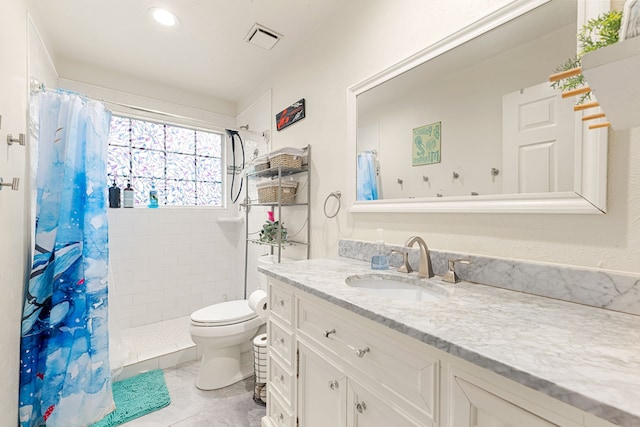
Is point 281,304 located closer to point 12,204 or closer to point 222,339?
point 222,339

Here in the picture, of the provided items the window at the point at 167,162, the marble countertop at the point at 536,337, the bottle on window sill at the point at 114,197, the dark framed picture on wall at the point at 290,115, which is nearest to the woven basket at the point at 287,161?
the dark framed picture on wall at the point at 290,115

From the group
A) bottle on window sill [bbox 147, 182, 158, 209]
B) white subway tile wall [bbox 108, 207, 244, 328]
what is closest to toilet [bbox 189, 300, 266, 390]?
white subway tile wall [bbox 108, 207, 244, 328]

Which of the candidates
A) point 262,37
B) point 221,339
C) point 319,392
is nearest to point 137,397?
point 221,339

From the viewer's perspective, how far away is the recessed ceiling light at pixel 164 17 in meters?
1.65

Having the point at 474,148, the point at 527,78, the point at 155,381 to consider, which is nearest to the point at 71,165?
the point at 155,381

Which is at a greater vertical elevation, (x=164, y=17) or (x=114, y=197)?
(x=164, y=17)

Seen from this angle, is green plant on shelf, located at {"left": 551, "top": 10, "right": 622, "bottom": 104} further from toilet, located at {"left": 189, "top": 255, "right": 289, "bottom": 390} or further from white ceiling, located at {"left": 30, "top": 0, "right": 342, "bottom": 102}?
toilet, located at {"left": 189, "top": 255, "right": 289, "bottom": 390}

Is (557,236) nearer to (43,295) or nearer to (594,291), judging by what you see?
(594,291)

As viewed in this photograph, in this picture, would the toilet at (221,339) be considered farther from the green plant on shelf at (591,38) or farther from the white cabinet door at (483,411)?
the green plant on shelf at (591,38)

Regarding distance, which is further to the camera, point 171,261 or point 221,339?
point 171,261

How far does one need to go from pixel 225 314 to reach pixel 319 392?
3.65ft

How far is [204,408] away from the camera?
63.8 inches

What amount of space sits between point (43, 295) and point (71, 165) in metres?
0.71

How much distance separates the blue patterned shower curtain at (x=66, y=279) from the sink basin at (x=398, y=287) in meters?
1.49
